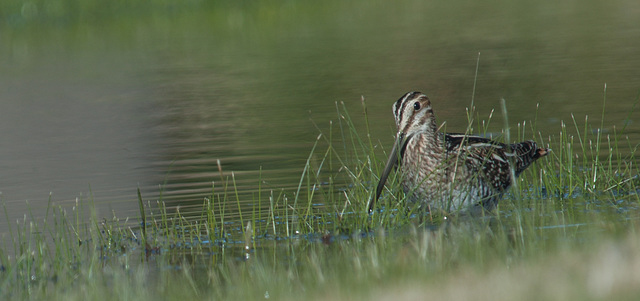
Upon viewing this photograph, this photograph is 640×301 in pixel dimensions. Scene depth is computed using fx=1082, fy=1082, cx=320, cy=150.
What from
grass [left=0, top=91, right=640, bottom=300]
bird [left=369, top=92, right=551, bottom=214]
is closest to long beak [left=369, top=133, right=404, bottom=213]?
bird [left=369, top=92, right=551, bottom=214]

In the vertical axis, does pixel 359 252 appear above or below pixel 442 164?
below

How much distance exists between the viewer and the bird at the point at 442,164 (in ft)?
33.4

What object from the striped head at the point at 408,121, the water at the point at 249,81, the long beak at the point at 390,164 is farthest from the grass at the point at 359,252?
the water at the point at 249,81

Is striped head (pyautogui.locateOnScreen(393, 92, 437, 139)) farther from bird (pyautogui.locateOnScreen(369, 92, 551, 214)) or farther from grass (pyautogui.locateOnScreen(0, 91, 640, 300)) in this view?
grass (pyautogui.locateOnScreen(0, 91, 640, 300))

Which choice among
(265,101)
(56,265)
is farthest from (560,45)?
(56,265)

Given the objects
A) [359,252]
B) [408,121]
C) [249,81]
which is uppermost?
[249,81]

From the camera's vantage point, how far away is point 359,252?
29.0ft

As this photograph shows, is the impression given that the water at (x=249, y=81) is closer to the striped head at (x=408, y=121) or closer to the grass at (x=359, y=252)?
the grass at (x=359, y=252)

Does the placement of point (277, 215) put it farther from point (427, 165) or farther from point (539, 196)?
point (539, 196)

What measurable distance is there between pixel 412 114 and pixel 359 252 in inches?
78.5

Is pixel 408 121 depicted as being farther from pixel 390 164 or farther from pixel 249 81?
pixel 249 81

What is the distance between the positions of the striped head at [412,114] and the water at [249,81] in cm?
162

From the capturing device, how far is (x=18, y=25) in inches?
1677

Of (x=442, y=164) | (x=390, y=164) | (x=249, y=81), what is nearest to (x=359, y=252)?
(x=390, y=164)
